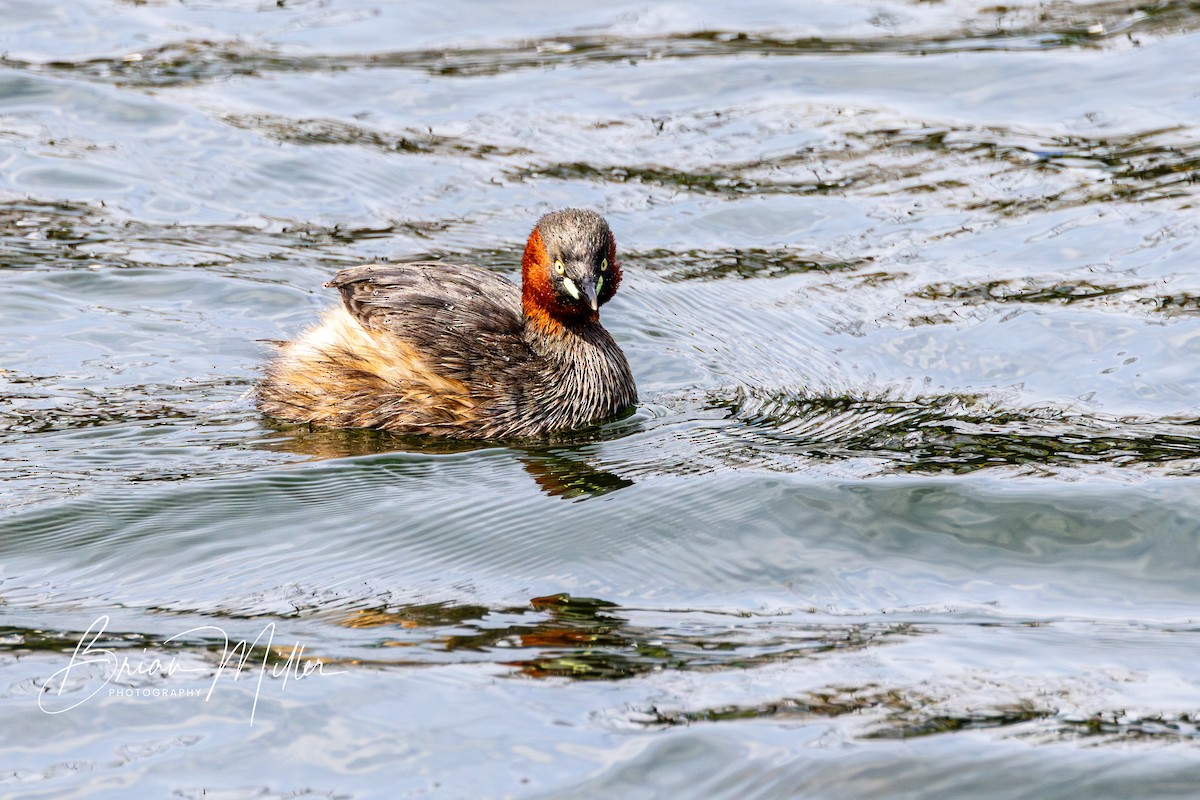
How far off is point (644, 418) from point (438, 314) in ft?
3.85

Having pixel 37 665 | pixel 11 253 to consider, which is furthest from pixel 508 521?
pixel 11 253

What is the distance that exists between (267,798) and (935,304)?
5670 millimetres

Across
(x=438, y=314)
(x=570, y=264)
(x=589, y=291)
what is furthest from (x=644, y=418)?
(x=438, y=314)

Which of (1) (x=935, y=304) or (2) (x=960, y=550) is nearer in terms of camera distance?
(2) (x=960, y=550)

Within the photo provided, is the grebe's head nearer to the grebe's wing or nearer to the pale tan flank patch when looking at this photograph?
the grebe's wing

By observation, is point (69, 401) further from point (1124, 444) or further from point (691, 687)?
point (1124, 444)

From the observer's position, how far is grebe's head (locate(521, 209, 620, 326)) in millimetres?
7445

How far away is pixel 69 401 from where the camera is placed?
7.76 meters

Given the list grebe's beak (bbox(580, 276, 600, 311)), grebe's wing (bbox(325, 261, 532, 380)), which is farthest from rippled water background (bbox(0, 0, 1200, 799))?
grebe's beak (bbox(580, 276, 600, 311))

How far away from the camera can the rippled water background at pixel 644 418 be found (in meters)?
4.88

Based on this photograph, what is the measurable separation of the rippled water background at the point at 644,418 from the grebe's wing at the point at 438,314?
50cm

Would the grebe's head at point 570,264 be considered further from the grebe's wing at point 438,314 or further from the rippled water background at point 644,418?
the rippled water background at point 644,418

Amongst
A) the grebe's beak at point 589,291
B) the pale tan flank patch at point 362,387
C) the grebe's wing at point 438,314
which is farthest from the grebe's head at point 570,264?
the pale tan flank patch at point 362,387

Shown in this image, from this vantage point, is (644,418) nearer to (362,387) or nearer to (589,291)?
(589,291)
